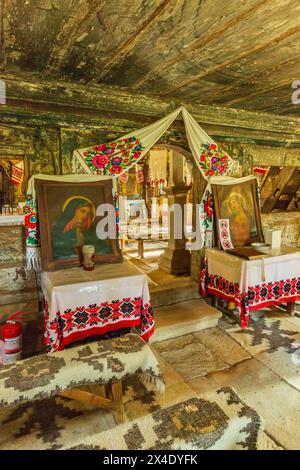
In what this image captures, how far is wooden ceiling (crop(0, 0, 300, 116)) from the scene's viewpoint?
1912 millimetres

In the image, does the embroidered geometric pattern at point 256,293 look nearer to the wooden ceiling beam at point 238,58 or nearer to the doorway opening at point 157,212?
the doorway opening at point 157,212

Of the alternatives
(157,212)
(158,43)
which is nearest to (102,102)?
(158,43)

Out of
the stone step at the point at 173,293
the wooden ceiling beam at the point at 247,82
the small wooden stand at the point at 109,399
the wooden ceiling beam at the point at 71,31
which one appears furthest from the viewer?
the stone step at the point at 173,293

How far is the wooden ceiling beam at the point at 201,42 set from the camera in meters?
1.95

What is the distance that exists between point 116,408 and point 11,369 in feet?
3.09

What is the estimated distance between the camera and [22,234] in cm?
362

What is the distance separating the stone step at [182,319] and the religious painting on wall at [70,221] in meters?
1.12

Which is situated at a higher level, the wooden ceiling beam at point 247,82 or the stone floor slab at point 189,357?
the wooden ceiling beam at point 247,82

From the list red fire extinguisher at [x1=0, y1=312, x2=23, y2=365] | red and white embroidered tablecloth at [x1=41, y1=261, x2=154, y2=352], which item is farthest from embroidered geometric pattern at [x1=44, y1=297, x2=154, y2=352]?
red fire extinguisher at [x1=0, y1=312, x2=23, y2=365]

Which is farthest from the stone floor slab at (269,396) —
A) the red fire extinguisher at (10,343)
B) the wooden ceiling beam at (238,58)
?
the wooden ceiling beam at (238,58)

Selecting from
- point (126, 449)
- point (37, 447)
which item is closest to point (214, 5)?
point (126, 449)

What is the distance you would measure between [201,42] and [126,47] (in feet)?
2.05

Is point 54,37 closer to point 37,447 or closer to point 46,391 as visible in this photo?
point 46,391

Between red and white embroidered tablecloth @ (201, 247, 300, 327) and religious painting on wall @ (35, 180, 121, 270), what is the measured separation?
160 cm
